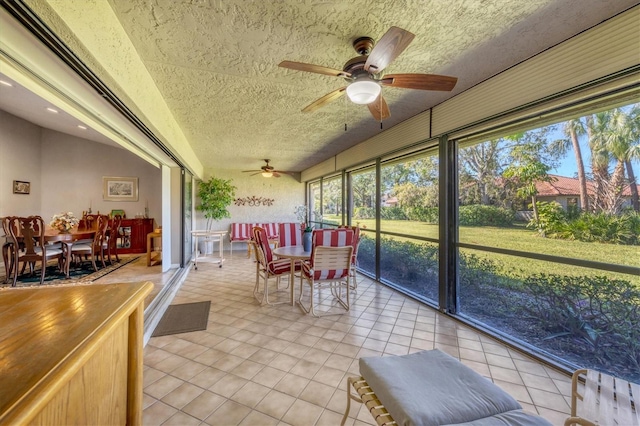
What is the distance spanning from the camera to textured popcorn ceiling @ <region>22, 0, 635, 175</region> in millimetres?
Result: 1647

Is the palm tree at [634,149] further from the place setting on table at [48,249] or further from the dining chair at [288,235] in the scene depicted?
the place setting on table at [48,249]

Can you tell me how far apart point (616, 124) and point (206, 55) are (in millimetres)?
3143

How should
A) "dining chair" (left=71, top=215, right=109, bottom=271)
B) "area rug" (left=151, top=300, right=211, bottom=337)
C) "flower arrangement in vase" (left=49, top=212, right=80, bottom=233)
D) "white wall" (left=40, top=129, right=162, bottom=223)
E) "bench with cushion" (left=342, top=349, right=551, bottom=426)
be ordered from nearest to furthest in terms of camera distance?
"bench with cushion" (left=342, top=349, right=551, bottom=426) → "area rug" (left=151, top=300, right=211, bottom=337) → "flower arrangement in vase" (left=49, top=212, right=80, bottom=233) → "dining chair" (left=71, top=215, right=109, bottom=271) → "white wall" (left=40, top=129, right=162, bottom=223)

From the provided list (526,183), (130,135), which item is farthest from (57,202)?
(526,183)

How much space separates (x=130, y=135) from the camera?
2.93m

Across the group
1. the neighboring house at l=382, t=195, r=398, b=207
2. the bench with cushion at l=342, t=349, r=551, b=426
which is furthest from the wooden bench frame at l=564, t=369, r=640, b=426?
the neighboring house at l=382, t=195, r=398, b=207

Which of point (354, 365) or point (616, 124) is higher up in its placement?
point (616, 124)

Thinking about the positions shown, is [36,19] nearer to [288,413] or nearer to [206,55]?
[206,55]

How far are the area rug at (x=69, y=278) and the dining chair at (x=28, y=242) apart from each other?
0.13 m

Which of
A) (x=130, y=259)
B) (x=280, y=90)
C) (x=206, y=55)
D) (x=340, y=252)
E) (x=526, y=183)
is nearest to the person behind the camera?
(x=206, y=55)

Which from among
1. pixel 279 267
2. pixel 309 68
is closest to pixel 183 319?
pixel 279 267

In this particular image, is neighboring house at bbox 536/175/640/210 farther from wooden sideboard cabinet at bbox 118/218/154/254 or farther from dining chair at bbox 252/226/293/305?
wooden sideboard cabinet at bbox 118/218/154/254

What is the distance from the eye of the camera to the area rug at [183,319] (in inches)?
109

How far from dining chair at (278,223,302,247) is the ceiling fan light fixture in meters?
2.84
